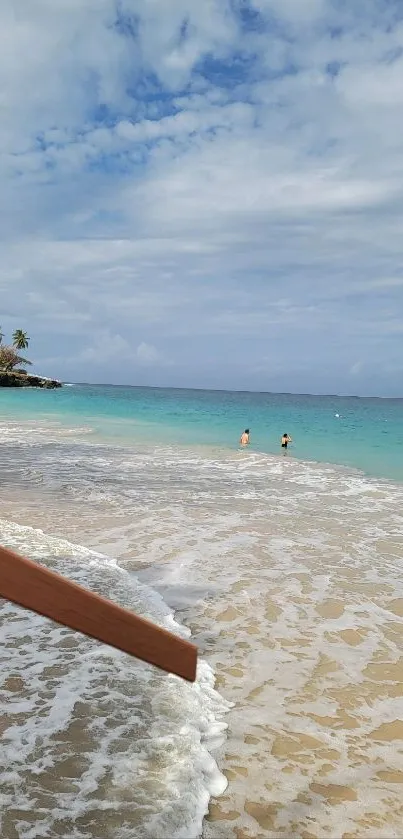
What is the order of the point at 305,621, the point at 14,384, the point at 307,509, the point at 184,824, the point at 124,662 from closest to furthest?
the point at 184,824 < the point at 124,662 < the point at 305,621 < the point at 307,509 < the point at 14,384

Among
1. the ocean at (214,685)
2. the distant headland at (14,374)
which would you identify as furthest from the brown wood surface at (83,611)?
the distant headland at (14,374)

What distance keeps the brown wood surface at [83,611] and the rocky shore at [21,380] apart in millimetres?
108185

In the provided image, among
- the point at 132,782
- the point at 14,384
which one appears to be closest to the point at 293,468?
the point at 132,782

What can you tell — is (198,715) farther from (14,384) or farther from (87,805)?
(14,384)

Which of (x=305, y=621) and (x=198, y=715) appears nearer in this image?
(x=198, y=715)

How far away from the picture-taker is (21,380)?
109m

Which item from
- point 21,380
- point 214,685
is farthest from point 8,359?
point 214,685

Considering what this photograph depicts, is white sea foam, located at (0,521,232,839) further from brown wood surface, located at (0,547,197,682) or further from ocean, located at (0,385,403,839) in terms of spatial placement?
brown wood surface, located at (0,547,197,682)

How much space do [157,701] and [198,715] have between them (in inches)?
16.2

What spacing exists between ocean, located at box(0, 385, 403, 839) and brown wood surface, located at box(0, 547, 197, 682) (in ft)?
8.25

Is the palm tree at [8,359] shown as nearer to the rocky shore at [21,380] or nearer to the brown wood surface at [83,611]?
the rocky shore at [21,380]

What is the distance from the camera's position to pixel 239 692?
5477mm

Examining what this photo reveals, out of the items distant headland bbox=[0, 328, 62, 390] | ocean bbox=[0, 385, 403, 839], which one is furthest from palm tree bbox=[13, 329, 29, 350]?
ocean bbox=[0, 385, 403, 839]

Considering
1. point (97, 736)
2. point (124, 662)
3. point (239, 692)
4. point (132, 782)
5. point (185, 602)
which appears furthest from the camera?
point (185, 602)
